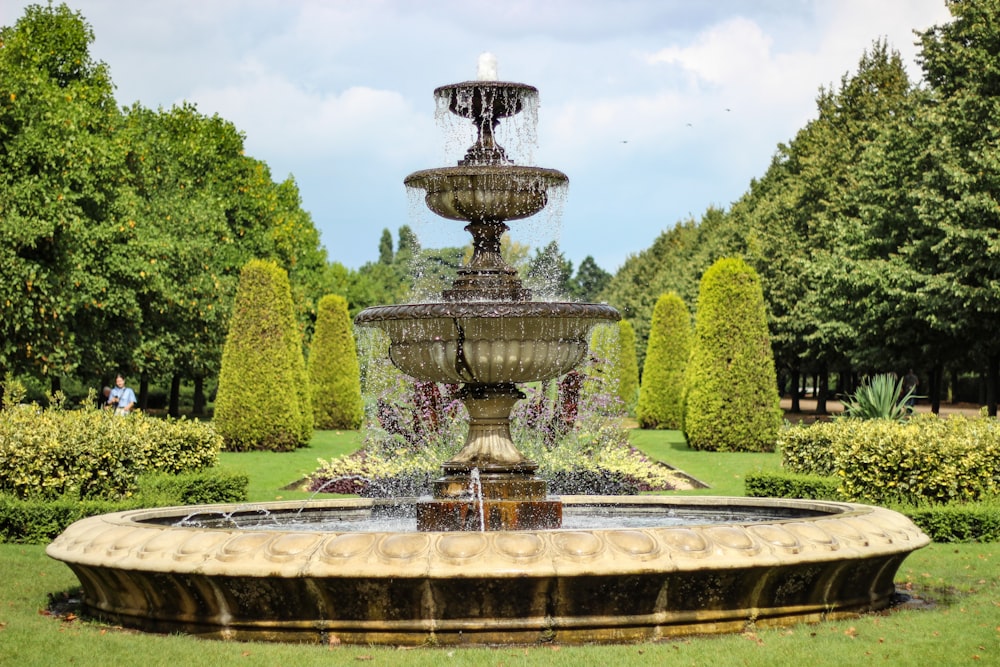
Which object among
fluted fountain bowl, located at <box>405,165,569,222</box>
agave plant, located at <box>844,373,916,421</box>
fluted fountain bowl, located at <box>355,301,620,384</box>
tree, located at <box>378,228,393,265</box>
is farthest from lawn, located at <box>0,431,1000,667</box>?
tree, located at <box>378,228,393,265</box>

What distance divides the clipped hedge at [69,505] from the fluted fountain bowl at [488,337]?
4671 mm

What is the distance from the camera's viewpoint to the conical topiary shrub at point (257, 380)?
26031mm

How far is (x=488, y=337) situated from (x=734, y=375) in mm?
18203

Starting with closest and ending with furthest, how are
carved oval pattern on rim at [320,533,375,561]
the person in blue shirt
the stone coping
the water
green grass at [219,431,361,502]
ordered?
the stone coping, carved oval pattern on rim at [320,533,375,561], the water, green grass at [219,431,361,502], the person in blue shirt

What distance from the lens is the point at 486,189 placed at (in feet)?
30.6

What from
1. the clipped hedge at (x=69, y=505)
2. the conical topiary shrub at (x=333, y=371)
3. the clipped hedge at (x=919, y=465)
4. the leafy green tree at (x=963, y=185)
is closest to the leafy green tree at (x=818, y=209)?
the leafy green tree at (x=963, y=185)

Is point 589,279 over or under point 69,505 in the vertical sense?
over

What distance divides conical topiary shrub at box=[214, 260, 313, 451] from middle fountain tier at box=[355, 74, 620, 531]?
17262mm

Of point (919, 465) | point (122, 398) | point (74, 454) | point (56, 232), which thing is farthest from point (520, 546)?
point (56, 232)

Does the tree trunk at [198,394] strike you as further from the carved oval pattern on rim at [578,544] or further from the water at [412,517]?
the carved oval pattern on rim at [578,544]

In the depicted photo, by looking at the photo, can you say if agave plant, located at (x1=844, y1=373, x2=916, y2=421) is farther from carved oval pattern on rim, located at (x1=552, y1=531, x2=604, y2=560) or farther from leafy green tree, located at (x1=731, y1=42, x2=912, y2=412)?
leafy green tree, located at (x1=731, y1=42, x2=912, y2=412)

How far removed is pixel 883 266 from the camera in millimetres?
29109

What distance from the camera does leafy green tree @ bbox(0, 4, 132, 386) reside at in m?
24.2

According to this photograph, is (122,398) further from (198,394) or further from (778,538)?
(198,394)
